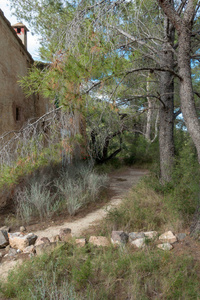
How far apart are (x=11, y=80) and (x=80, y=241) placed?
4515mm

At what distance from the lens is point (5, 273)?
326cm

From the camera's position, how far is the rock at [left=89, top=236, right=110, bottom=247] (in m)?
3.74

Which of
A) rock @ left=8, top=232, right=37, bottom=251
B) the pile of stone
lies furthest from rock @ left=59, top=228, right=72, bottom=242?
rock @ left=8, top=232, right=37, bottom=251

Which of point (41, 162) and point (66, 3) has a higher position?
point (66, 3)

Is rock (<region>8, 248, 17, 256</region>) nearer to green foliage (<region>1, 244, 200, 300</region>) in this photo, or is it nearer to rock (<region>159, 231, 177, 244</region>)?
green foliage (<region>1, 244, 200, 300</region>)

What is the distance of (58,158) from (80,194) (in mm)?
1917

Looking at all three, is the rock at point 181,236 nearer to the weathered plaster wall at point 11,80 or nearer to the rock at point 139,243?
the rock at point 139,243

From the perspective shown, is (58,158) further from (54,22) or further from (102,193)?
(54,22)

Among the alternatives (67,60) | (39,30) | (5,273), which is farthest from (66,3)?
(5,273)

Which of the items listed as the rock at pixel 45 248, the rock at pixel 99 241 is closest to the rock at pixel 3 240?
the rock at pixel 45 248

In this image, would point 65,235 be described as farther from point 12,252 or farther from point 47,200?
point 47,200

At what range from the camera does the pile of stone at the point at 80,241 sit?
3.62 metres

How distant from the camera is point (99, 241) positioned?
3.80 meters

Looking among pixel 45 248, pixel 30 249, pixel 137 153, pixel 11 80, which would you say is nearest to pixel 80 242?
pixel 45 248
